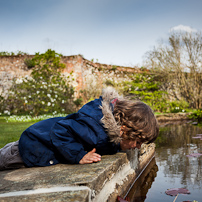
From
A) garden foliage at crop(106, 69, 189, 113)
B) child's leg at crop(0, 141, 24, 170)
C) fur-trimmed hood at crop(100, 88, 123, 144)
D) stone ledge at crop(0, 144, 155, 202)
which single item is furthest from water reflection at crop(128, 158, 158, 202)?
garden foliage at crop(106, 69, 189, 113)

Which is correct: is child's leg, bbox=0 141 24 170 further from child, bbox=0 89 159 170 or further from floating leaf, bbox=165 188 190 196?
floating leaf, bbox=165 188 190 196

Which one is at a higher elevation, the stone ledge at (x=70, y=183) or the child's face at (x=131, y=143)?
the child's face at (x=131, y=143)

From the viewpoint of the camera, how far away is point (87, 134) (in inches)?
60.5

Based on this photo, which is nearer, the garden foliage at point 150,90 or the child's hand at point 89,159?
the child's hand at point 89,159

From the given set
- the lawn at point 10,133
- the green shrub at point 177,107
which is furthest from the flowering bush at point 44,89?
the green shrub at point 177,107

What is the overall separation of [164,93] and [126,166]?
441 inches

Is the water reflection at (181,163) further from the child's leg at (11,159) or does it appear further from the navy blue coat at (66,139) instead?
the child's leg at (11,159)

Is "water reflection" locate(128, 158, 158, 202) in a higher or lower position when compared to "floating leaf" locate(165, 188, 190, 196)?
lower

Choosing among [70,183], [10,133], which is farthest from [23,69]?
[70,183]

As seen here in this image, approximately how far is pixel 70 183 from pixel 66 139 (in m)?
0.44

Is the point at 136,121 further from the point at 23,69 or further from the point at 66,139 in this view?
the point at 23,69

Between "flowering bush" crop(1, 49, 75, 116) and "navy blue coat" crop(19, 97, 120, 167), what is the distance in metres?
7.50

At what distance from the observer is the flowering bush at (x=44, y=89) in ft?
30.4

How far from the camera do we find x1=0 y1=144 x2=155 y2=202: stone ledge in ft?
3.35
